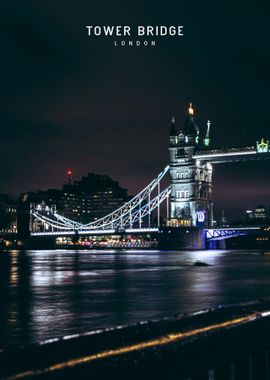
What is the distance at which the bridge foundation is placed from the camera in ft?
374

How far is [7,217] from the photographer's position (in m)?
179

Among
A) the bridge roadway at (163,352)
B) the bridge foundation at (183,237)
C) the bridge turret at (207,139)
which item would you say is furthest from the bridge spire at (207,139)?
the bridge roadway at (163,352)

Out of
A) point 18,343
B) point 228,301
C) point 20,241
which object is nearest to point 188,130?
point 20,241

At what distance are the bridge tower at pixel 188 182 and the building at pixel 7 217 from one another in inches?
2462

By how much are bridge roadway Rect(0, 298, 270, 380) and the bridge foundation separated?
109m

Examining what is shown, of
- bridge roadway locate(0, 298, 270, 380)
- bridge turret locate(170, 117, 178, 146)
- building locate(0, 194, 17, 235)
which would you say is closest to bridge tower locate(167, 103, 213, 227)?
bridge turret locate(170, 117, 178, 146)

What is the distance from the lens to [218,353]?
4.05m

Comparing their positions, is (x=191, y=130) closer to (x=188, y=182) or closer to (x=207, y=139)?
(x=207, y=139)

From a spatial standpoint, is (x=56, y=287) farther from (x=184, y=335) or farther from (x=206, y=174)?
(x=206, y=174)

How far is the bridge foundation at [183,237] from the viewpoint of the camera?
114 m

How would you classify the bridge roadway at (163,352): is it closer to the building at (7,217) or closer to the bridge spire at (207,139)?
the bridge spire at (207,139)

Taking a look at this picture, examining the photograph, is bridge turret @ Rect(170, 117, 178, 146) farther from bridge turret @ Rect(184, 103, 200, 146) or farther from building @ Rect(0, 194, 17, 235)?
building @ Rect(0, 194, 17, 235)

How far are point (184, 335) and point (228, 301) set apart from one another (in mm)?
18345

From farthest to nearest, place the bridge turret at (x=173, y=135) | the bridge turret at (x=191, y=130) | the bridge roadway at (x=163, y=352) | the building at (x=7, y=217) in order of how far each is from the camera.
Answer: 1. the building at (x=7, y=217)
2. the bridge turret at (x=173, y=135)
3. the bridge turret at (x=191, y=130)
4. the bridge roadway at (x=163, y=352)
